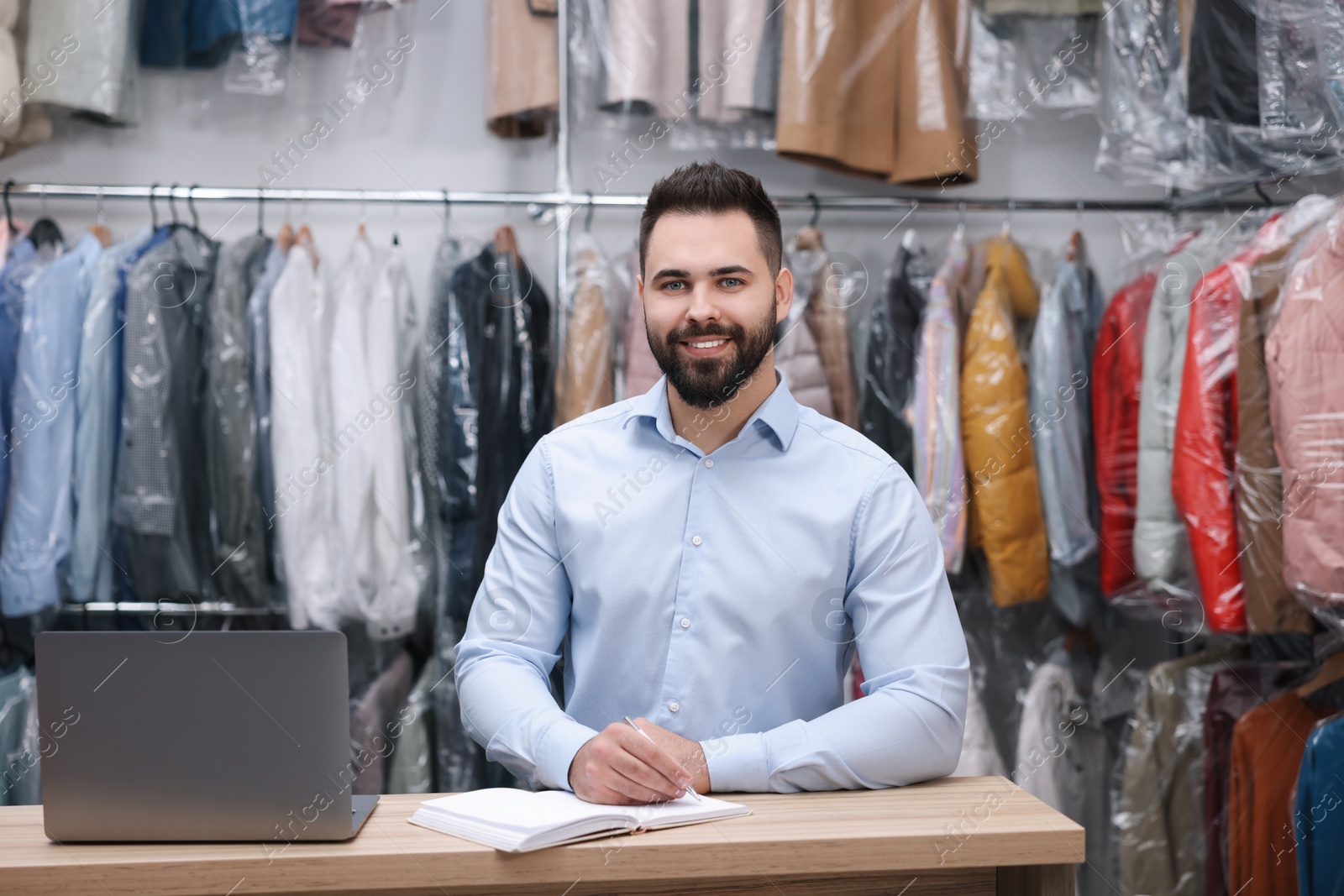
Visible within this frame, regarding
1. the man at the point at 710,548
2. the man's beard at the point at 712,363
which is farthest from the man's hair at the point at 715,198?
the man's beard at the point at 712,363

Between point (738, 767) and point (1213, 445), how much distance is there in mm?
1358

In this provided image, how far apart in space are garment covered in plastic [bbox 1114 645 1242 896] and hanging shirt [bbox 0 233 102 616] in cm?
232

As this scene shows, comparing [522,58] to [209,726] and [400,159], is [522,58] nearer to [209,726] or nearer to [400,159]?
[400,159]

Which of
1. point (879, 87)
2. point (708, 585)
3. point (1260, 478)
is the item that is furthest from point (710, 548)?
point (879, 87)

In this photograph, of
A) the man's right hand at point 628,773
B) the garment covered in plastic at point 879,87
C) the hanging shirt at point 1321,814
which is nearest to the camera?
the man's right hand at point 628,773

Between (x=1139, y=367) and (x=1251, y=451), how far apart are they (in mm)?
380

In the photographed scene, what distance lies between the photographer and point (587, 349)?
96.8 inches

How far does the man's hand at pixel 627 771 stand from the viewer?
1.14 m

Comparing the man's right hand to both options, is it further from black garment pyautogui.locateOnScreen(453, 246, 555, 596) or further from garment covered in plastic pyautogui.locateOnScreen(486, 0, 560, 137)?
garment covered in plastic pyautogui.locateOnScreen(486, 0, 560, 137)

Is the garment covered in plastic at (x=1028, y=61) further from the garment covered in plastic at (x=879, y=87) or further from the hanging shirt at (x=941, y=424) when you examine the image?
the hanging shirt at (x=941, y=424)

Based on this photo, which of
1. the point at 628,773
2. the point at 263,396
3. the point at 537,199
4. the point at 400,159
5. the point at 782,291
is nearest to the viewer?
the point at 628,773

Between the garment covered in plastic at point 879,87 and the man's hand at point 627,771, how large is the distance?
5.45 feet

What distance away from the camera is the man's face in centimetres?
150

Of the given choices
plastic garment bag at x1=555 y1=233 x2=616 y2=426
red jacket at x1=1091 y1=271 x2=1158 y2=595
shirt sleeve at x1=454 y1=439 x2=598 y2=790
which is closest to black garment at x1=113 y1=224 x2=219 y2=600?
plastic garment bag at x1=555 y1=233 x2=616 y2=426
